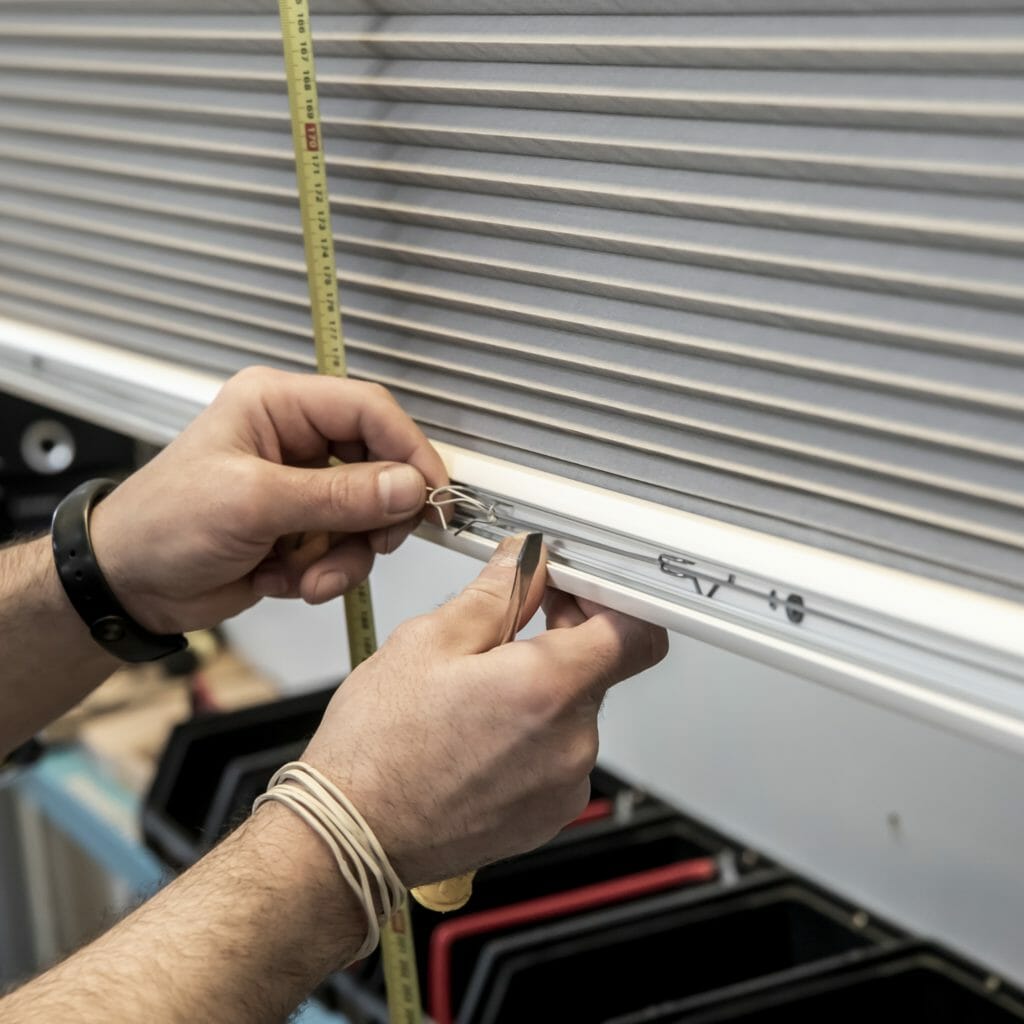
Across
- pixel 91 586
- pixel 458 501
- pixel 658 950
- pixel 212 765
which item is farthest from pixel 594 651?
pixel 212 765

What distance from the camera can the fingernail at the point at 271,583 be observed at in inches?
41.3

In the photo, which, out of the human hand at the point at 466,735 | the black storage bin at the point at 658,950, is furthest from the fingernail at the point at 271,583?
the black storage bin at the point at 658,950

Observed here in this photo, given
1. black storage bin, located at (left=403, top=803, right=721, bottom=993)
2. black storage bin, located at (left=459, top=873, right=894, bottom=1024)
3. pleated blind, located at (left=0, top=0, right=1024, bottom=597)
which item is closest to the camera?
pleated blind, located at (left=0, top=0, right=1024, bottom=597)

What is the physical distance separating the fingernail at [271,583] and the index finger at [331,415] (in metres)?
0.12

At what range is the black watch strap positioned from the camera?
105cm

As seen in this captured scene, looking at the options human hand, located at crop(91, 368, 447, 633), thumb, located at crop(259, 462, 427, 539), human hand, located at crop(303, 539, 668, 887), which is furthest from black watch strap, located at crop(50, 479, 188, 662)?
human hand, located at crop(303, 539, 668, 887)

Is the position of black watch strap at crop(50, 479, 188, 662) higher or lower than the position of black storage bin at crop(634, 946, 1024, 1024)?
higher

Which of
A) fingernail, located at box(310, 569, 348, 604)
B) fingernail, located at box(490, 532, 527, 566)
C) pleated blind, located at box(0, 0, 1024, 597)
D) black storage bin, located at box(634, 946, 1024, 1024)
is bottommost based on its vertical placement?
black storage bin, located at box(634, 946, 1024, 1024)

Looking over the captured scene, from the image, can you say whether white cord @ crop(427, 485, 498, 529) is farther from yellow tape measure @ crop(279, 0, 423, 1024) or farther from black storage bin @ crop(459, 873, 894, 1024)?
black storage bin @ crop(459, 873, 894, 1024)

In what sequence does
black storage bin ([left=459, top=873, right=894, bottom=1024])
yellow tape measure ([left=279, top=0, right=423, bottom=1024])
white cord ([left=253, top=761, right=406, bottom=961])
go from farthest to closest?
black storage bin ([left=459, top=873, right=894, bottom=1024])
yellow tape measure ([left=279, top=0, right=423, bottom=1024])
white cord ([left=253, top=761, right=406, bottom=961])

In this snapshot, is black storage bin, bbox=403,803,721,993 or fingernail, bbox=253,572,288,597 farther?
black storage bin, bbox=403,803,721,993

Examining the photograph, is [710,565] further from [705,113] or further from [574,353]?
[705,113]

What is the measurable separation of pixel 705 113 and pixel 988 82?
6.5 inches

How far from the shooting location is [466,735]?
2.54ft
